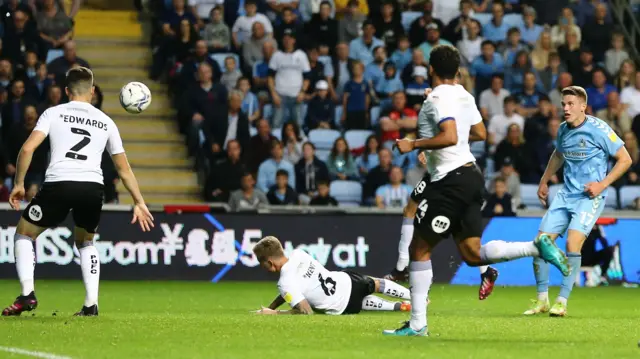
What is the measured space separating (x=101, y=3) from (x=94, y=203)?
15818 mm

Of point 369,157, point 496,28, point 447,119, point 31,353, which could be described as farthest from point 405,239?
point 496,28

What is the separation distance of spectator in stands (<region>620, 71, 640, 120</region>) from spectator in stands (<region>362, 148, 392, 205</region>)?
5.55m

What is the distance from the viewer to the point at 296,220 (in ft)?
63.8

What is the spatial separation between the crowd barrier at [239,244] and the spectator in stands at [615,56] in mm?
6446

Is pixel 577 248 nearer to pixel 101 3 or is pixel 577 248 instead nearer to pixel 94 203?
pixel 94 203

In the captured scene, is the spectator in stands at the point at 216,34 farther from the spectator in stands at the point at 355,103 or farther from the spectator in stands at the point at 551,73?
the spectator in stands at the point at 551,73

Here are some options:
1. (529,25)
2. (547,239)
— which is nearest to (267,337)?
(547,239)

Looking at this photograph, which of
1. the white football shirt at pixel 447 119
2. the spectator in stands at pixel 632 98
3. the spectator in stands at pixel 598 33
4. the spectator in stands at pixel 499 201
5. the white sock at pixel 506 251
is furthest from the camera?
the spectator in stands at pixel 598 33

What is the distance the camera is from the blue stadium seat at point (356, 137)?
2272 cm

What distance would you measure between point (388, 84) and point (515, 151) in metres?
2.79

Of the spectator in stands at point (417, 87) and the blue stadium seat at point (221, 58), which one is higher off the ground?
the blue stadium seat at point (221, 58)

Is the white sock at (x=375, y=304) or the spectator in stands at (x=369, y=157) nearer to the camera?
the white sock at (x=375, y=304)

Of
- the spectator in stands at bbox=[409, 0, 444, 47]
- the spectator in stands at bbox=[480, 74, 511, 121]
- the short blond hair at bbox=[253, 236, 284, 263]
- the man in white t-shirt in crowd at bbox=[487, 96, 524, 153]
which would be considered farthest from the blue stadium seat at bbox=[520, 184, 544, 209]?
the short blond hair at bbox=[253, 236, 284, 263]

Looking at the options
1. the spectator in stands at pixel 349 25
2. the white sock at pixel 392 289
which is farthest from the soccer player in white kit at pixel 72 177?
the spectator in stands at pixel 349 25
